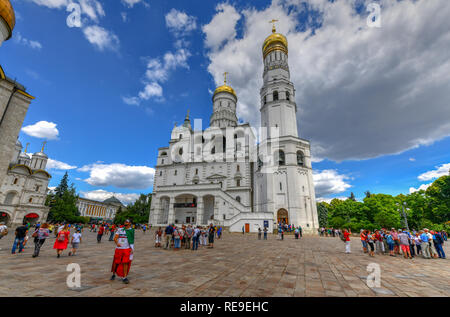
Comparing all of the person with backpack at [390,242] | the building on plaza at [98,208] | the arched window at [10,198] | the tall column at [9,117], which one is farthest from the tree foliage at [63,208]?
the person with backpack at [390,242]

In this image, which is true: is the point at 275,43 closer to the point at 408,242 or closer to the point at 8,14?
the point at 8,14

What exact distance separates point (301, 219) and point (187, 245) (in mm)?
21487

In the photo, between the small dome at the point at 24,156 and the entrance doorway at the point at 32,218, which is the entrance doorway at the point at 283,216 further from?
the small dome at the point at 24,156

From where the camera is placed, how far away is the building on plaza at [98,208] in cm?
7244

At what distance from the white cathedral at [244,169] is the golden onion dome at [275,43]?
17 cm

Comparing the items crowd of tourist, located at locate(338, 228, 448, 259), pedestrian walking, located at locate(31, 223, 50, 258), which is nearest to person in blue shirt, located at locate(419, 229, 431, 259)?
crowd of tourist, located at locate(338, 228, 448, 259)

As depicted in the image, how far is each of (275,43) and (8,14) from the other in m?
37.3

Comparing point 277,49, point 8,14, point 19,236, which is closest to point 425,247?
point 19,236

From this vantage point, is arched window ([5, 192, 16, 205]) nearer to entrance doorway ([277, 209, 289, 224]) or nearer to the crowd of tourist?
entrance doorway ([277, 209, 289, 224])

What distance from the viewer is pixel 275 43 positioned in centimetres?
3844

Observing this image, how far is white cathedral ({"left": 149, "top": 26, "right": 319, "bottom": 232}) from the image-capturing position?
2980cm

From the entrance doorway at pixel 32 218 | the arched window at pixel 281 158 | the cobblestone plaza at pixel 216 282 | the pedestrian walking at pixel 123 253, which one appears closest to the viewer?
the cobblestone plaza at pixel 216 282
